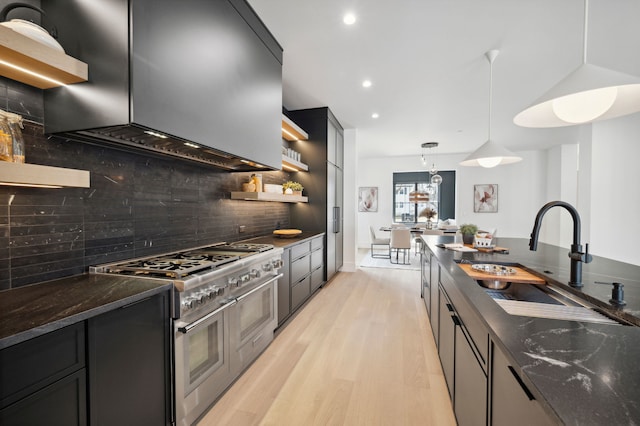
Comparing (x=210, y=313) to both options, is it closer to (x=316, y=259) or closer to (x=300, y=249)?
(x=300, y=249)

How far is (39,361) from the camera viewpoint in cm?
94

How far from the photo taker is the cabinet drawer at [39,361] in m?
0.86

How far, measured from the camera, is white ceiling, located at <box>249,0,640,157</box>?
2.27m

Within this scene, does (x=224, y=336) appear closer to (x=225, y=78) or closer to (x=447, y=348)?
(x=447, y=348)

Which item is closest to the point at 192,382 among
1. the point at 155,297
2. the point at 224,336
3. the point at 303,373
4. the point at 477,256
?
the point at 224,336

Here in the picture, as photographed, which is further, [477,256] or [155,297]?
[477,256]

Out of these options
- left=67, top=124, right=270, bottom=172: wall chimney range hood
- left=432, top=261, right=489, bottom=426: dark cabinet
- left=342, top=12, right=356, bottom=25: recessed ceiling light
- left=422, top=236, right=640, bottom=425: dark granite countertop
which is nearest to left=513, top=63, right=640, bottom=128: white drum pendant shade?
left=422, top=236, right=640, bottom=425: dark granite countertop

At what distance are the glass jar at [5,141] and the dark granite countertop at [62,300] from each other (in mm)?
603

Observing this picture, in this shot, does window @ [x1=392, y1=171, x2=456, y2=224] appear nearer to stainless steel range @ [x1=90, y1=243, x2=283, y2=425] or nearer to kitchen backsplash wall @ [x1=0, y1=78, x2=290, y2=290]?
stainless steel range @ [x1=90, y1=243, x2=283, y2=425]

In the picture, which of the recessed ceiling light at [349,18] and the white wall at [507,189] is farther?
the white wall at [507,189]

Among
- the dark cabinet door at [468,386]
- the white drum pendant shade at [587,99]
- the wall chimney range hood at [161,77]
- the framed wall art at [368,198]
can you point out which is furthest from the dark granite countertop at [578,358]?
the framed wall art at [368,198]

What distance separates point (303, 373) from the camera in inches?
86.3

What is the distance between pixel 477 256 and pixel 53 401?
264 centimetres

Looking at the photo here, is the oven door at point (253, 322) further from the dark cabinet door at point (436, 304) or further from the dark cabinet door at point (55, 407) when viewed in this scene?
the dark cabinet door at point (436, 304)
